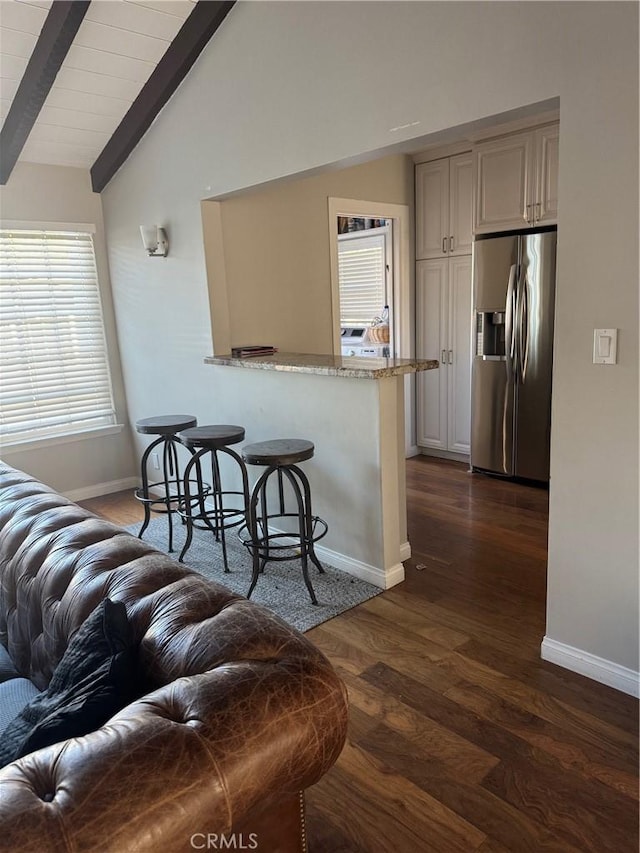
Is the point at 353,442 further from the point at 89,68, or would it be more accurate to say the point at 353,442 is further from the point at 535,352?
the point at 89,68

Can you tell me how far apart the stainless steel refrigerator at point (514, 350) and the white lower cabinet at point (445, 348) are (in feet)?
1.02

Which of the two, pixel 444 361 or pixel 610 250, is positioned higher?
pixel 610 250

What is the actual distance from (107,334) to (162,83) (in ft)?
6.10

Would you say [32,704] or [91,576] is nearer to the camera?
[32,704]

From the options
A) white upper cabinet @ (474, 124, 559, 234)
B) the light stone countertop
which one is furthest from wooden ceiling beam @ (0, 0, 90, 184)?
white upper cabinet @ (474, 124, 559, 234)

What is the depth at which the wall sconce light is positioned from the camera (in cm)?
378

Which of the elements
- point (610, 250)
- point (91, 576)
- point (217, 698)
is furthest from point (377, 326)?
point (217, 698)

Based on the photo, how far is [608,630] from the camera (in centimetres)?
211

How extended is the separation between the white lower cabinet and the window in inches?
102

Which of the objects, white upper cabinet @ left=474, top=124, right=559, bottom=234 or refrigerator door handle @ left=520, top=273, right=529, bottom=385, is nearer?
white upper cabinet @ left=474, top=124, right=559, bottom=234

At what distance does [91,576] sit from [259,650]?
60 cm

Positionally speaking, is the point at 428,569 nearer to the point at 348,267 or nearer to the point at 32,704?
the point at 32,704

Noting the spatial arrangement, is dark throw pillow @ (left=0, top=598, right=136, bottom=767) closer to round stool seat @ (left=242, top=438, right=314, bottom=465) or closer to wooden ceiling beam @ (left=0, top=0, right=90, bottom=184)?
round stool seat @ (left=242, top=438, right=314, bottom=465)

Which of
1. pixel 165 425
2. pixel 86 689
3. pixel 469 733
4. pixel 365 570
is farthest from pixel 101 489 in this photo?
pixel 86 689
